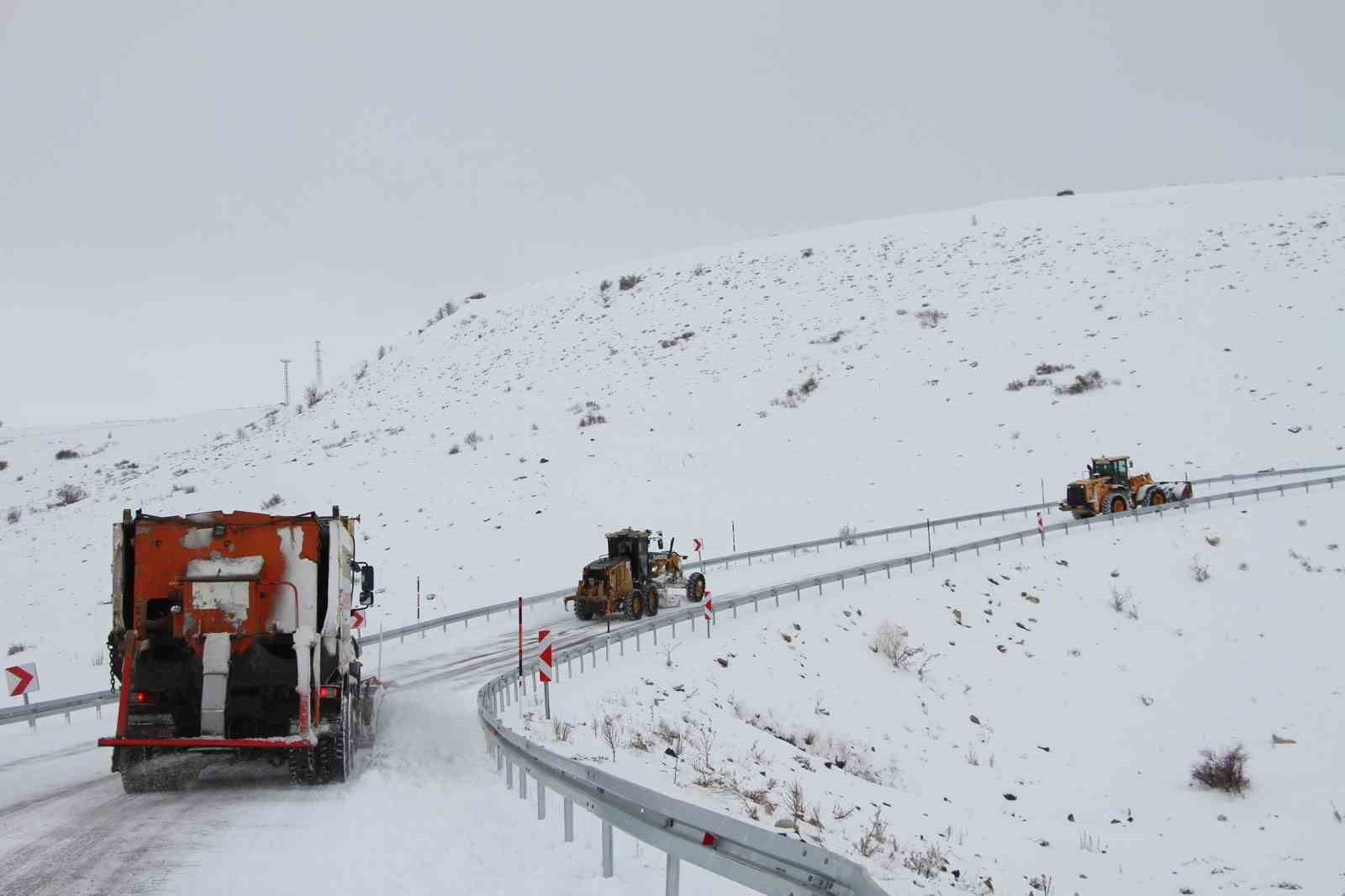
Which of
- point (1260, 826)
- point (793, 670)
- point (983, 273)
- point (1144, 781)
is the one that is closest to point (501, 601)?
point (793, 670)

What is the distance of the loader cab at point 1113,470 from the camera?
3491 cm

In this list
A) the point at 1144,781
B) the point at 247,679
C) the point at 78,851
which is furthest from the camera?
the point at 1144,781

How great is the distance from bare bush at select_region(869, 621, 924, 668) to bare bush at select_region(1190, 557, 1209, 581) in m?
10.6

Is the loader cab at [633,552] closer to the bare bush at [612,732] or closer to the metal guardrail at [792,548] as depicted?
the metal guardrail at [792,548]

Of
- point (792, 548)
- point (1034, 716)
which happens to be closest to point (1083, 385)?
point (792, 548)

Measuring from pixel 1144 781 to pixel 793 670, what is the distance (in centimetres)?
703

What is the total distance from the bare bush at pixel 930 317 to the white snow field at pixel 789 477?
18.4 inches

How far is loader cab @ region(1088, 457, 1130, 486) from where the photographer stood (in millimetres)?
34906

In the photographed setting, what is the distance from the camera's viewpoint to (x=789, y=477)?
43.7 meters

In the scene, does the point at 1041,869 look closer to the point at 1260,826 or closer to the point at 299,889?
the point at 1260,826

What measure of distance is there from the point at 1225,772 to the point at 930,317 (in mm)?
48963

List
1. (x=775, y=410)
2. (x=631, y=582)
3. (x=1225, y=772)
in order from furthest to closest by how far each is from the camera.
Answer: (x=775, y=410)
(x=631, y=582)
(x=1225, y=772)

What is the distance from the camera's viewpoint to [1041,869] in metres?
12.5

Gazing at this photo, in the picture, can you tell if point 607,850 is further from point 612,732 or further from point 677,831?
point 612,732
